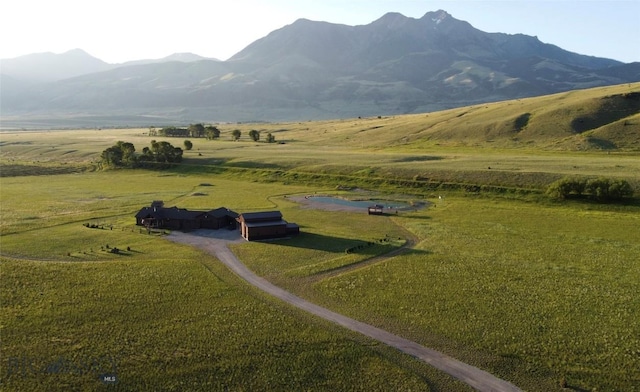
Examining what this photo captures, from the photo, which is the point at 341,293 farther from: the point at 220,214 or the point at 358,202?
the point at 358,202

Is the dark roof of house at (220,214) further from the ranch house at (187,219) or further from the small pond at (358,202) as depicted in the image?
the small pond at (358,202)

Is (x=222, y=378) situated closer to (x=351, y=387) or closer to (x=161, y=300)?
(x=351, y=387)

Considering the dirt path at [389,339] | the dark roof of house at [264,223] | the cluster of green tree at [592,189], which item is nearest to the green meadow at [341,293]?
the dirt path at [389,339]

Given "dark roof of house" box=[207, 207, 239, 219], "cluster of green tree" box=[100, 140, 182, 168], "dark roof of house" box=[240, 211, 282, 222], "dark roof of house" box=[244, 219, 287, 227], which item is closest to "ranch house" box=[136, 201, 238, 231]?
"dark roof of house" box=[207, 207, 239, 219]

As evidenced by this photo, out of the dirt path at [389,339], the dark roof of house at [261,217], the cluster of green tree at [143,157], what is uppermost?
the cluster of green tree at [143,157]

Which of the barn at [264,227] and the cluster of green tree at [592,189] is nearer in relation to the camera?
the barn at [264,227]

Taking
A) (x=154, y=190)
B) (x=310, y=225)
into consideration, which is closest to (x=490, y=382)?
(x=310, y=225)
